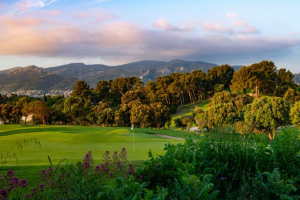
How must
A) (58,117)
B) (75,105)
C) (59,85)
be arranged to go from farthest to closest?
(59,85), (58,117), (75,105)

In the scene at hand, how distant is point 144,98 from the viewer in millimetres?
66062

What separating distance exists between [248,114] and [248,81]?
27020 millimetres

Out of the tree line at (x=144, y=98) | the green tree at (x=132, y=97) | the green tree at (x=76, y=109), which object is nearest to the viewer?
the tree line at (x=144, y=98)

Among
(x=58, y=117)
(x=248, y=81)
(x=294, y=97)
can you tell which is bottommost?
(x=58, y=117)

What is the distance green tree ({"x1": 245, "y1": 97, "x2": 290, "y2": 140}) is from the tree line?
8.68 metres

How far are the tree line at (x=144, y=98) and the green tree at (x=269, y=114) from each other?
8.68m

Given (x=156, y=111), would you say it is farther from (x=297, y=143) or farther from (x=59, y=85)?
(x=59, y=85)

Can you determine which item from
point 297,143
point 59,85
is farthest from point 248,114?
point 59,85

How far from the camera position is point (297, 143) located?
6109 millimetres

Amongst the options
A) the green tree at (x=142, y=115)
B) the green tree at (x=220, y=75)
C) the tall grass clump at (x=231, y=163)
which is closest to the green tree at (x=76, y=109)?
the green tree at (x=142, y=115)

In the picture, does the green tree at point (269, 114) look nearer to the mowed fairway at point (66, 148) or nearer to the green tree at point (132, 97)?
the mowed fairway at point (66, 148)

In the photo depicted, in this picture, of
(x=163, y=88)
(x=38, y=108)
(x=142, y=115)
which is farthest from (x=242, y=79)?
(x=38, y=108)

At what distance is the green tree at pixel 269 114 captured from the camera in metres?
34.5

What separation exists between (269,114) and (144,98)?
118 ft
